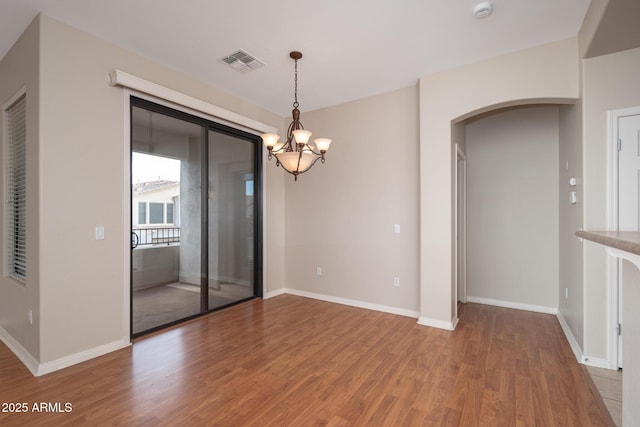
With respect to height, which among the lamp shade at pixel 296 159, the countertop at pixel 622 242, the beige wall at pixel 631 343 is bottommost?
the beige wall at pixel 631 343

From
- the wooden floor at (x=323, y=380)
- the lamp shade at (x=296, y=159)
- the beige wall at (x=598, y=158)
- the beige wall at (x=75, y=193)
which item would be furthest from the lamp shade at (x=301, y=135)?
the beige wall at (x=598, y=158)

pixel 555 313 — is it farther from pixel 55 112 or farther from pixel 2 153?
pixel 2 153

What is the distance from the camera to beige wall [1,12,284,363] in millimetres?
2553

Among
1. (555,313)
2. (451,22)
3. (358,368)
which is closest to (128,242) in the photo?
(358,368)

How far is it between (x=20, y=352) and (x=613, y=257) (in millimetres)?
5258

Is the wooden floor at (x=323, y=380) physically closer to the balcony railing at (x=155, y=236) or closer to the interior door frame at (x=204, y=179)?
the interior door frame at (x=204, y=179)

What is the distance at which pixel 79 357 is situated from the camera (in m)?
2.71

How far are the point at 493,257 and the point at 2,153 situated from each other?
6.13m

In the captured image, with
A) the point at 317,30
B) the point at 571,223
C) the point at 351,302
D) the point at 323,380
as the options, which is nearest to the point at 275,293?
the point at 351,302

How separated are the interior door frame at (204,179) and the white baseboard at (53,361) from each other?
0.20 meters

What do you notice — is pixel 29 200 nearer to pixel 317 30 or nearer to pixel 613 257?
pixel 317 30

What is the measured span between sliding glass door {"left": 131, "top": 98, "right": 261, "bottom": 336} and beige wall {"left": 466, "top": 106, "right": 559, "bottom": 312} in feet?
10.9

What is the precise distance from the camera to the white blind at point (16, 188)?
2.98m

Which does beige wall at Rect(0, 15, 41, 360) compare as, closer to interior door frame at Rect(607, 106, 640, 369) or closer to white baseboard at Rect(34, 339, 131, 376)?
white baseboard at Rect(34, 339, 131, 376)
